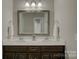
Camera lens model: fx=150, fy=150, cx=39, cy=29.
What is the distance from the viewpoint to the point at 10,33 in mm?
2301

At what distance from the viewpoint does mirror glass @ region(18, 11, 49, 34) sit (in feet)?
7.57

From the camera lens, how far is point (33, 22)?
2.29 m

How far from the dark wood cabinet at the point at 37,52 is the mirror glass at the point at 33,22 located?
1.15 ft

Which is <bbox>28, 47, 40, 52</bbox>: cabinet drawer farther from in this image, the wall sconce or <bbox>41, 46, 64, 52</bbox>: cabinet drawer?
the wall sconce

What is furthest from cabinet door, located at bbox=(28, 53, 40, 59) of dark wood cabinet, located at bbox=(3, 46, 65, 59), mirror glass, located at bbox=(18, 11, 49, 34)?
mirror glass, located at bbox=(18, 11, 49, 34)

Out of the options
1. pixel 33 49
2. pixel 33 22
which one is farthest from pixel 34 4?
pixel 33 49

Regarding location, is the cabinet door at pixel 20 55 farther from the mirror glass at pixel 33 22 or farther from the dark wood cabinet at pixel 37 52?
the mirror glass at pixel 33 22

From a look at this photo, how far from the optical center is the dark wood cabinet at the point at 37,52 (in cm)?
204

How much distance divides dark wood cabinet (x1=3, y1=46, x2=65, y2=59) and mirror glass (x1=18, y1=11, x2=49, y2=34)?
35cm

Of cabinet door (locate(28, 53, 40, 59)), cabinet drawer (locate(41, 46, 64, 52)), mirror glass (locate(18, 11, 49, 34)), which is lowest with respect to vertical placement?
cabinet door (locate(28, 53, 40, 59))

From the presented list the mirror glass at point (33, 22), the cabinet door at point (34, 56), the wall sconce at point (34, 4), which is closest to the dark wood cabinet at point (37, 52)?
the cabinet door at point (34, 56)

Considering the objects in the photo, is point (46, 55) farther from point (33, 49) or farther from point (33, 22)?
point (33, 22)

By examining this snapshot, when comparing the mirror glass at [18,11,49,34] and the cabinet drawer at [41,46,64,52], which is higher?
the mirror glass at [18,11,49,34]

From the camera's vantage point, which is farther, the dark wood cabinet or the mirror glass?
the mirror glass
